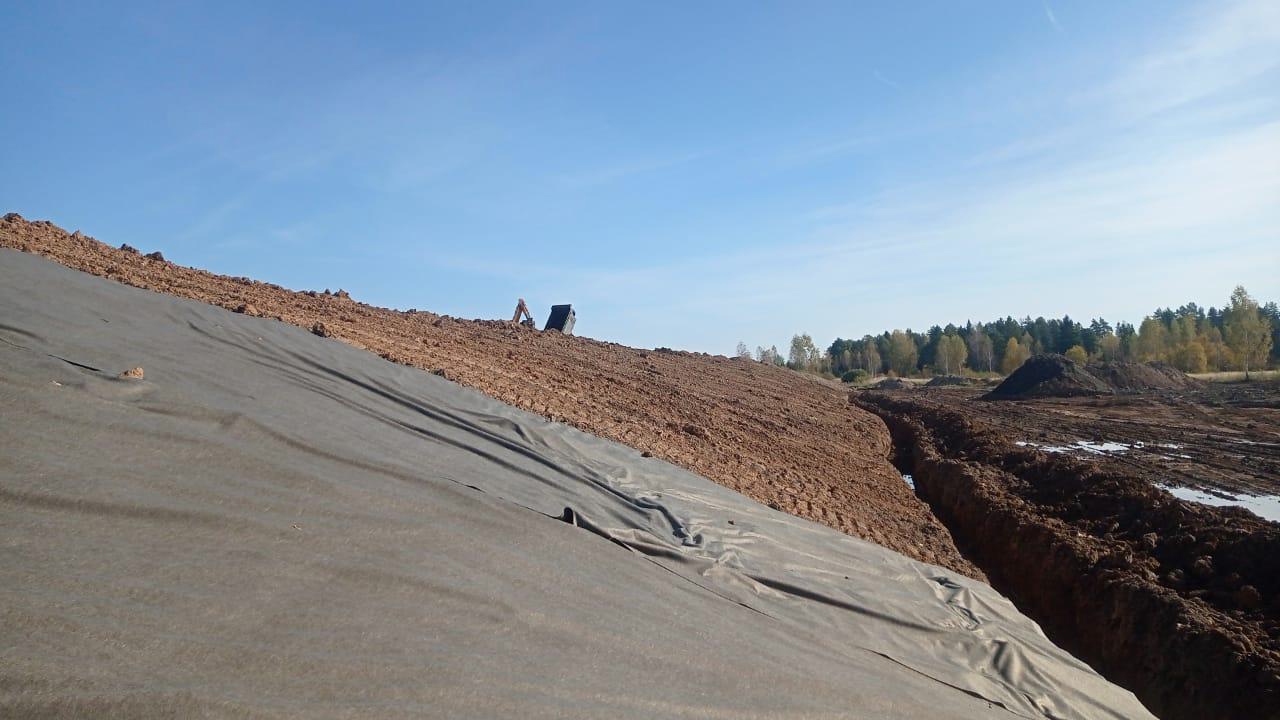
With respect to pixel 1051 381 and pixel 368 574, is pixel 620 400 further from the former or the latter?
pixel 1051 381

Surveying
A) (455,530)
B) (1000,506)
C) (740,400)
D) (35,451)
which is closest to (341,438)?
(455,530)

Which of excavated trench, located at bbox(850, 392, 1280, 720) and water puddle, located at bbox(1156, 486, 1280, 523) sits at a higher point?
water puddle, located at bbox(1156, 486, 1280, 523)

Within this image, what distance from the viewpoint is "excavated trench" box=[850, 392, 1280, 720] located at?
7102 mm

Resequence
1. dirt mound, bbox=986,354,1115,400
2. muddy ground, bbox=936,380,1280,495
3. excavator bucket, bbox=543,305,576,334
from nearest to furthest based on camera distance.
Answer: muddy ground, bbox=936,380,1280,495, excavator bucket, bbox=543,305,576,334, dirt mound, bbox=986,354,1115,400

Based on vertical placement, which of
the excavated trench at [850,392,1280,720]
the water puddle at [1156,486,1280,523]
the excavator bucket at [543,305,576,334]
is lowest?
the excavated trench at [850,392,1280,720]

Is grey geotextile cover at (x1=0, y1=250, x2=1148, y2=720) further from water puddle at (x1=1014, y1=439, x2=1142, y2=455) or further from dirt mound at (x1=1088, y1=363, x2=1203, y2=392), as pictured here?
dirt mound at (x1=1088, y1=363, x2=1203, y2=392)

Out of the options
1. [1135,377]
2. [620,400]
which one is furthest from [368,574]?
[1135,377]

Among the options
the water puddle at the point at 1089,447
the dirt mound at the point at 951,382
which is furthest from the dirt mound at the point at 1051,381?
the water puddle at the point at 1089,447

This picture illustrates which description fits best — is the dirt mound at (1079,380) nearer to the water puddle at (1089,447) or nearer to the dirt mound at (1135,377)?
the dirt mound at (1135,377)

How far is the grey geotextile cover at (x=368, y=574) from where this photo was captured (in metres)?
2.62

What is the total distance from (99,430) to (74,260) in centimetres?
612

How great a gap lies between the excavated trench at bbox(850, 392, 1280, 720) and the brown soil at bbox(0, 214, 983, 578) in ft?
3.42

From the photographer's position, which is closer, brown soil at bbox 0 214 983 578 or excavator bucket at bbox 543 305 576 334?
brown soil at bbox 0 214 983 578

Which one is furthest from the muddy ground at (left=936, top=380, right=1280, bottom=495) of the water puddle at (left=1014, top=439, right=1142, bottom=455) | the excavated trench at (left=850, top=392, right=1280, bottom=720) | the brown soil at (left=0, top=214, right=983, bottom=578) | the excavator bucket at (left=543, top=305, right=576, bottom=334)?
the excavator bucket at (left=543, top=305, right=576, bottom=334)
